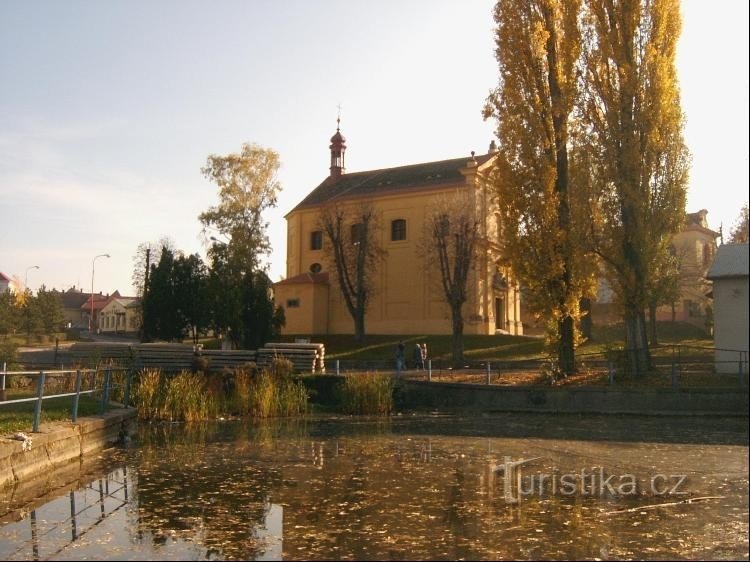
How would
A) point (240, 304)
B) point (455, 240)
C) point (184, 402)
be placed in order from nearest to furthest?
point (184, 402) < point (240, 304) < point (455, 240)

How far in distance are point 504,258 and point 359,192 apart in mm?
27549

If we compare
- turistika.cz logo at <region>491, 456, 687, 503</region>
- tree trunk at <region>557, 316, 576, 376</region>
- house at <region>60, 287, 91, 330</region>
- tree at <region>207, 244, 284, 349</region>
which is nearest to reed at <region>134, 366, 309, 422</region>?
tree trunk at <region>557, 316, 576, 376</region>

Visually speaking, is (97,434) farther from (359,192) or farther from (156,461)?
(359,192)

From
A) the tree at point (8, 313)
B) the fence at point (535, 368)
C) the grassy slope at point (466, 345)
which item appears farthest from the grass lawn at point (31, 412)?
the grassy slope at point (466, 345)

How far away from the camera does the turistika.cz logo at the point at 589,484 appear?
7.15 metres

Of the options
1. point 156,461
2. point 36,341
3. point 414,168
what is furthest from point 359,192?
point 156,461

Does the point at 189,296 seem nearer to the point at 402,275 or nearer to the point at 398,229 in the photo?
the point at 402,275

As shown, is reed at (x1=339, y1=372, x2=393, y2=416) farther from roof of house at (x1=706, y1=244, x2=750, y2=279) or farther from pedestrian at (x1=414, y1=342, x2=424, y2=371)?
roof of house at (x1=706, y1=244, x2=750, y2=279)

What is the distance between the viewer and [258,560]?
5.07 meters

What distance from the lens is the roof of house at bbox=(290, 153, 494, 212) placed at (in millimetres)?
47084

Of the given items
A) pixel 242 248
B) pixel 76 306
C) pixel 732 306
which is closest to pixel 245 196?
pixel 242 248

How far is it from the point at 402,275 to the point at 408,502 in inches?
1574

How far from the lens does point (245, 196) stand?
4094 cm

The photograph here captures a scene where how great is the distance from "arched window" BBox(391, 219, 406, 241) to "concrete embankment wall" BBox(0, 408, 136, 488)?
34430 millimetres
